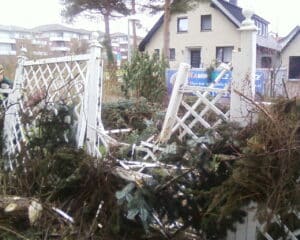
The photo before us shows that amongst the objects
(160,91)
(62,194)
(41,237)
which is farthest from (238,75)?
(160,91)

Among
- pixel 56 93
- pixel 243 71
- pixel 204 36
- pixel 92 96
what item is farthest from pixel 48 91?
pixel 204 36

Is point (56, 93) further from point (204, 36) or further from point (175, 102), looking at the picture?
point (204, 36)

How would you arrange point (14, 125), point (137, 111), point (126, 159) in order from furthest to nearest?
point (137, 111)
point (14, 125)
point (126, 159)

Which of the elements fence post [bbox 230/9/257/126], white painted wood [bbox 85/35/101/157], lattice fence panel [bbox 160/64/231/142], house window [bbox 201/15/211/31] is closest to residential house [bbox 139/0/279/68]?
house window [bbox 201/15/211/31]

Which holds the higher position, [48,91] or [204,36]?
[204,36]

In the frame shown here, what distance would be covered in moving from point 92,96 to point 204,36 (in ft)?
70.3

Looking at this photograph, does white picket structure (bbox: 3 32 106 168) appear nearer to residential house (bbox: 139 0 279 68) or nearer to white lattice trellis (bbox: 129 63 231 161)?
white lattice trellis (bbox: 129 63 231 161)

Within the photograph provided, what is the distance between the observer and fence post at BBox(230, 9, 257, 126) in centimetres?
232

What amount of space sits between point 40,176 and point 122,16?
17663 mm

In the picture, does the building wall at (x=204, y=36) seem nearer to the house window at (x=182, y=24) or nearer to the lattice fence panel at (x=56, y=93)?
the house window at (x=182, y=24)

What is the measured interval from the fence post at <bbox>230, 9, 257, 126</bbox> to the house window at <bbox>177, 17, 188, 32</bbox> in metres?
22.2

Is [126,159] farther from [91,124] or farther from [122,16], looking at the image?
[122,16]

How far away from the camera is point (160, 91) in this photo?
25.2 ft

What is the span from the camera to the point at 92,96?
291 centimetres
